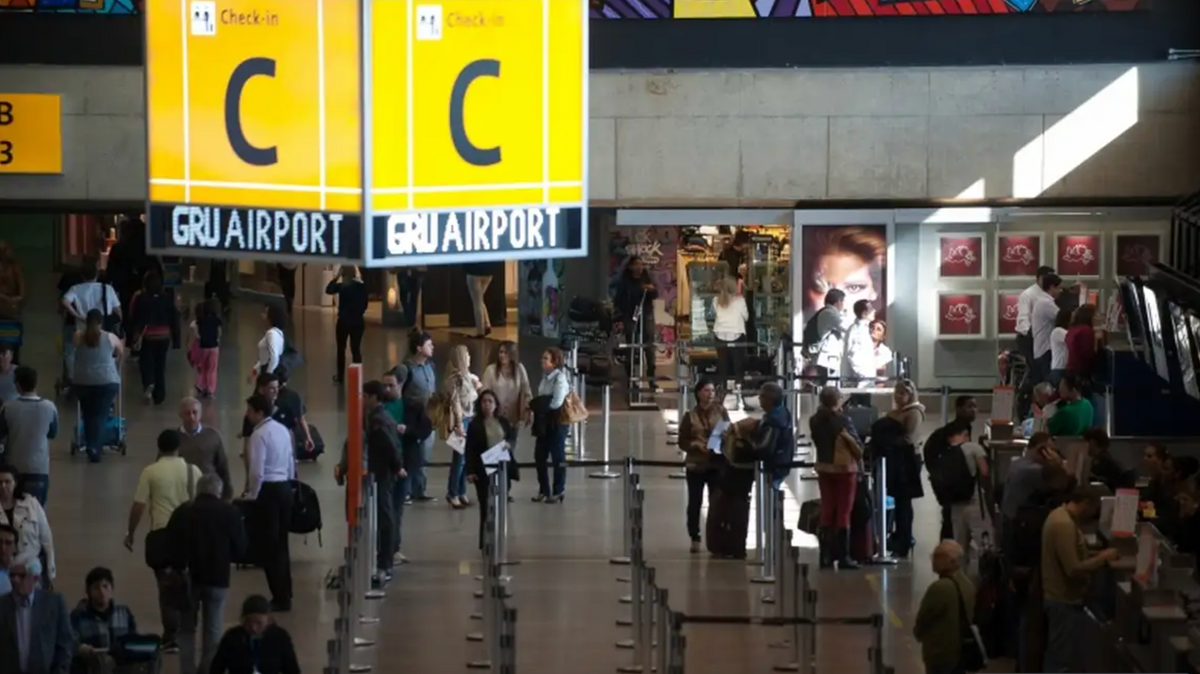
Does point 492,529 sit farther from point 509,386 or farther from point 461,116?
point 509,386

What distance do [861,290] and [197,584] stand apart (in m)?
14.5

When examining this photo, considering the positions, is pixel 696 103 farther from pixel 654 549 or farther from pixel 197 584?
pixel 197 584

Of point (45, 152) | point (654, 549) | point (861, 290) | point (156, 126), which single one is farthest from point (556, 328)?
point (156, 126)

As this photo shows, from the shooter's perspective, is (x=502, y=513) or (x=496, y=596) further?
(x=502, y=513)

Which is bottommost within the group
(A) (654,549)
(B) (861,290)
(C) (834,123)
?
(A) (654,549)

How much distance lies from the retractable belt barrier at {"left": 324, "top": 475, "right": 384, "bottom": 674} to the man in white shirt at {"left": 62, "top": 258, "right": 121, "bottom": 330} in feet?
25.8

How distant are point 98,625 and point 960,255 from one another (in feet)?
52.9

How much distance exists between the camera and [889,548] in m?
19.7

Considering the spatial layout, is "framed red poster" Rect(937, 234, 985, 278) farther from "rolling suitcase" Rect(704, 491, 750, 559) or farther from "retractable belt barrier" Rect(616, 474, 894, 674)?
"retractable belt barrier" Rect(616, 474, 894, 674)

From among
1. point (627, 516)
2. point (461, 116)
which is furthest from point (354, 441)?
point (461, 116)

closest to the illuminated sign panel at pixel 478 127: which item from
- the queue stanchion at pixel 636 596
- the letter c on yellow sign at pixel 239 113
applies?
the letter c on yellow sign at pixel 239 113

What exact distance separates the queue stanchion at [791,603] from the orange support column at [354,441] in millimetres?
3057

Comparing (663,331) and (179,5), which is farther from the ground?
(179,5)

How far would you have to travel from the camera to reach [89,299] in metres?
25.6
